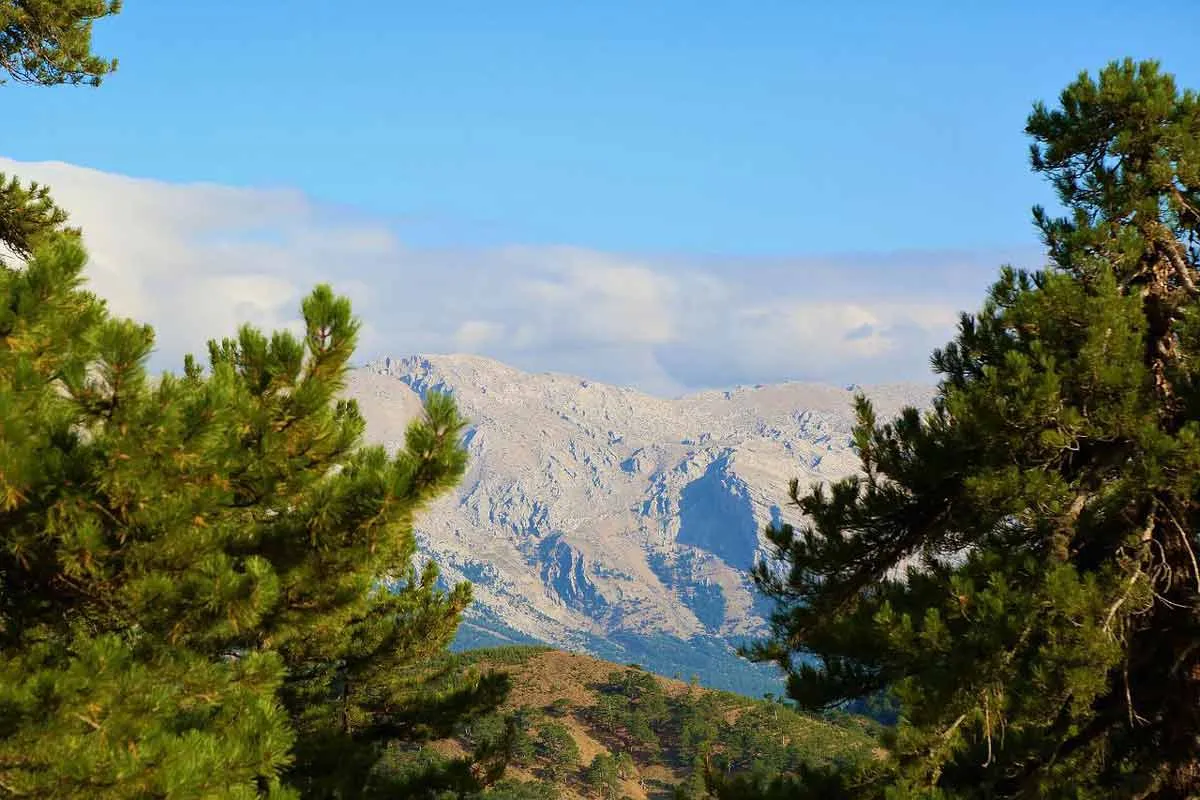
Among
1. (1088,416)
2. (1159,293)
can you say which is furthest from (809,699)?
(1159,293)

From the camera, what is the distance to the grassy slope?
104 m

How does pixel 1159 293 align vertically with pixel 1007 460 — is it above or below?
above

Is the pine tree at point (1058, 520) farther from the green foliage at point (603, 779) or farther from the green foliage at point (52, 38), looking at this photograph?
the green foliage at point (603, 779)

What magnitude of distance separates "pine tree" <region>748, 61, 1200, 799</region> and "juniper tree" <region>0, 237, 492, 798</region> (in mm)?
4881

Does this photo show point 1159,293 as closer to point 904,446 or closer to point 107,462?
point 904,446

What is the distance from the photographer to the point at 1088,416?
10.0m

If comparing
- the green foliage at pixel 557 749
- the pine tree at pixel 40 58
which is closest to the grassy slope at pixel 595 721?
the green foliage at pixel 557 749

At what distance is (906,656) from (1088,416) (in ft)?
9.18

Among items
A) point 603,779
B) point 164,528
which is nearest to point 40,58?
point 164,528

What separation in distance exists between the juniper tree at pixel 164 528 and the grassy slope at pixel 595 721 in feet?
305

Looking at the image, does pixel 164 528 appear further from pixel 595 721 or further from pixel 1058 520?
pixel 595 721

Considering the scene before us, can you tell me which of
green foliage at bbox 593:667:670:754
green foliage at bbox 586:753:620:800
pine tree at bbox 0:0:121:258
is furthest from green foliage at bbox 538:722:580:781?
pine tree at bbox 0:0:121:258

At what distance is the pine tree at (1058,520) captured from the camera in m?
9.43

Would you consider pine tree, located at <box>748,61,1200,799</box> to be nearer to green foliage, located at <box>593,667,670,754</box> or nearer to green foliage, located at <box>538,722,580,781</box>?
green foliage, located at <box>538,722,580,781</box>
